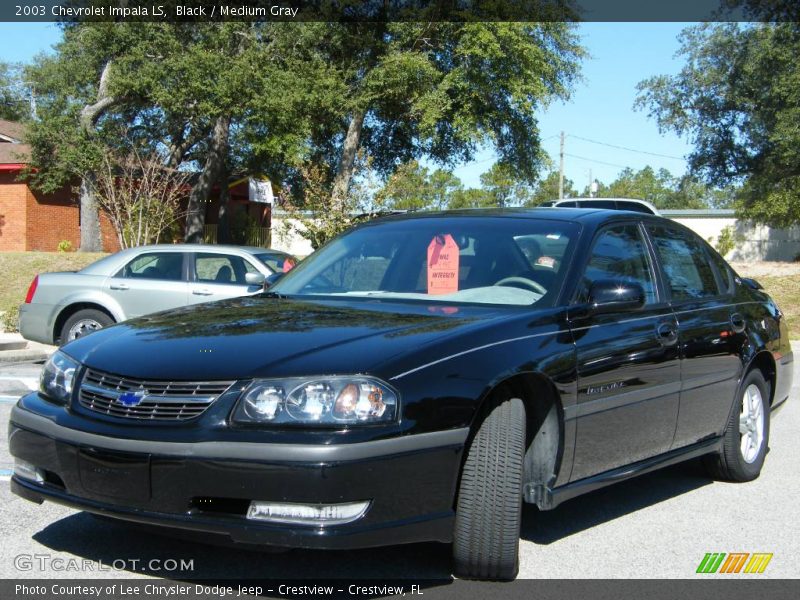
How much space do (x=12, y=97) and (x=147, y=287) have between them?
200 ft

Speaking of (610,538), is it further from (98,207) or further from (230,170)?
(230,170)

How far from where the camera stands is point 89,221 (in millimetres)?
29859

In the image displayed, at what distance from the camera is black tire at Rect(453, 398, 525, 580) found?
3711 mm

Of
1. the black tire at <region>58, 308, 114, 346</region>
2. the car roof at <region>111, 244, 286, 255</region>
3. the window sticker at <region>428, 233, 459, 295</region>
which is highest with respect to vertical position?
the window sticker at <region>428, 233, 459, 295</region>

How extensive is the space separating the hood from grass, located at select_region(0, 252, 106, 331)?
17.2 meters

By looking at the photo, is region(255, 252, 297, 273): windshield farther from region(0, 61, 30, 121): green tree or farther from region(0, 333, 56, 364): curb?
region(0, 61, 30, 121): green tree

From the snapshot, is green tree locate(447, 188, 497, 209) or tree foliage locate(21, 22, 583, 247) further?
green tree locate(447, 188, 497, 209)

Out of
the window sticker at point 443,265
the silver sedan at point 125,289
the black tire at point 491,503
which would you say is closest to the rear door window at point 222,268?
the silver sedan at point 125,289

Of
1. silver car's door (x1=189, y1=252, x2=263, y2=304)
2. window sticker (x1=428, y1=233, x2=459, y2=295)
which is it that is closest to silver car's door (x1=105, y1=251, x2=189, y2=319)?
silver car's door (x1=189, y1=252, x2=263, y2=304)

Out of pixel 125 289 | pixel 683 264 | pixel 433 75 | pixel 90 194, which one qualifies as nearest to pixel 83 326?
pixel 125 289

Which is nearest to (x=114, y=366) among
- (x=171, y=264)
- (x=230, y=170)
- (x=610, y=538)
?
(x=610, y=538)

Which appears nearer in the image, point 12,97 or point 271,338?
point 271,338

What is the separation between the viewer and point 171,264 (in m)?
12.1

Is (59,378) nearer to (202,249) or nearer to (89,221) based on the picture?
(202,249)
